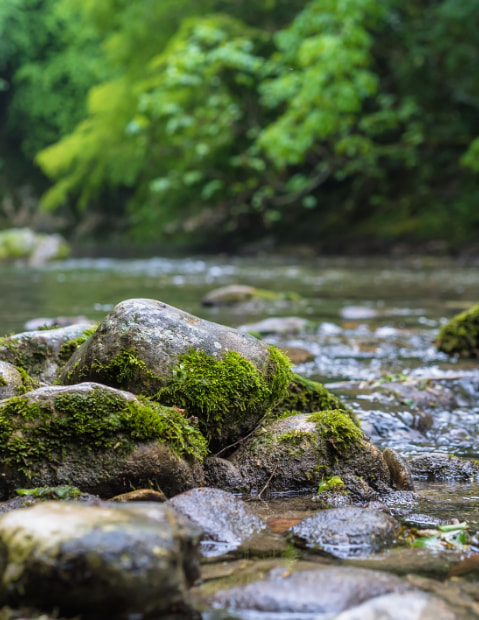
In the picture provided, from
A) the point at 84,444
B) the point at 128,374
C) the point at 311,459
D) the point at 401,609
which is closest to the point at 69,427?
the point at 84,444

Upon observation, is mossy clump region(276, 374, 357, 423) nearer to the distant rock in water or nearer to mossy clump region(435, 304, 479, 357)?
mossy clump region(435, 304, 479, 357)

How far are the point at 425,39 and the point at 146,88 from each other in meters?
7.65

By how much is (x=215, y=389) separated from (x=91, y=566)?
1.26 m

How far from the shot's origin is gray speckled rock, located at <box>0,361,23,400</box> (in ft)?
9.21

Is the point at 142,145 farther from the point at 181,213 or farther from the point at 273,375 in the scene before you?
the point at 273,375

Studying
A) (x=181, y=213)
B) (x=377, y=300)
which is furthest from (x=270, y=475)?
(x=181, y=213)

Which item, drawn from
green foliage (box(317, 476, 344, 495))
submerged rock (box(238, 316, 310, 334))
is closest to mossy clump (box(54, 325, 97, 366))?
green foliage (box(317, 476, 344, 495))

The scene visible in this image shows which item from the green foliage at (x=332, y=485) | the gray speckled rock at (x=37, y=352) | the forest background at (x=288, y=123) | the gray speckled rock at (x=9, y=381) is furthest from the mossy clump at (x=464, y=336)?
the forest background at (x=288, y=123)

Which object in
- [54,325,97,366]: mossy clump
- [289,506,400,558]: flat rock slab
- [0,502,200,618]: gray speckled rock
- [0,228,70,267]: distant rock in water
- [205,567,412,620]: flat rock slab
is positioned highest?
[54,325,97,366]: mossy clump

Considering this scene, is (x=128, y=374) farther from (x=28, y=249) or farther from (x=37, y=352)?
(x=28, y=249)

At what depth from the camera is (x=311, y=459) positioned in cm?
282

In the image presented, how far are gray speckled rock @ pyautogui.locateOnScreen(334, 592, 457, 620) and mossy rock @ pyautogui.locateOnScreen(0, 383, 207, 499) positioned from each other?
3.26 ft

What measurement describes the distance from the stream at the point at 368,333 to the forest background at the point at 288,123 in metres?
2.97

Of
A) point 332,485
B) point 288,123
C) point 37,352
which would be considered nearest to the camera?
point 332,485
